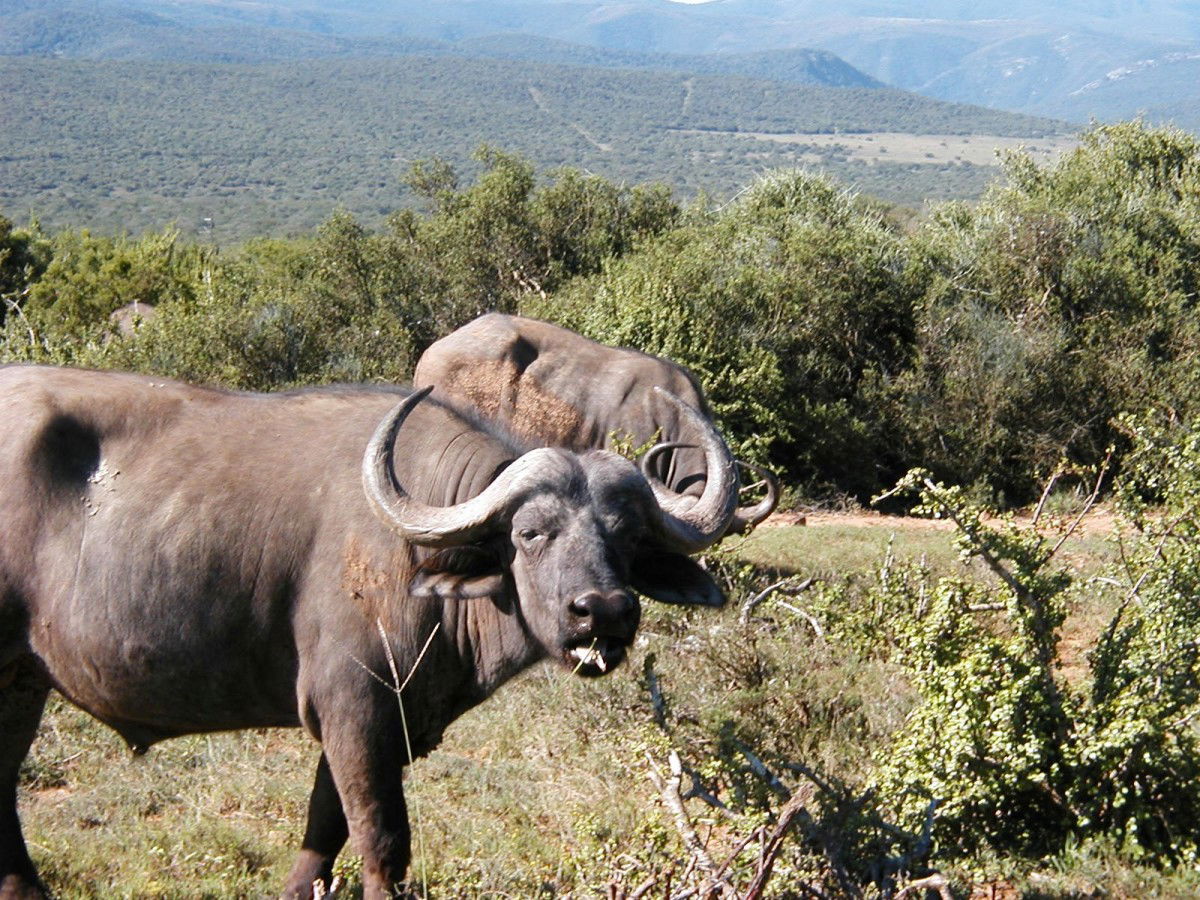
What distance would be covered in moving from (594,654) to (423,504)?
0.79 meters

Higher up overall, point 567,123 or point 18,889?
point 18,889

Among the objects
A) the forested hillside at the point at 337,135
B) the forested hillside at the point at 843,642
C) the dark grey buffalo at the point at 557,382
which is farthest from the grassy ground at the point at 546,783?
the forested hillside at the point at 337,135

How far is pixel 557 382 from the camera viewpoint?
33.1ft

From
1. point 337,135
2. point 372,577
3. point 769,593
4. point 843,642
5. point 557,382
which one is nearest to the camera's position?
point 372,577

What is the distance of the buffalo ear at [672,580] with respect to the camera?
486 centimetres

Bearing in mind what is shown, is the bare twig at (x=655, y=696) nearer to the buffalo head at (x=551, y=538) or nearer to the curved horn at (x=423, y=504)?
the buffalo head at (x=551, y=538)

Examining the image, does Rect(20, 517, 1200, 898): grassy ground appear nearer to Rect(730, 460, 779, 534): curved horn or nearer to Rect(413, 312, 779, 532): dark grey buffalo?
Rect(730, 460, 779, 534): curved horn

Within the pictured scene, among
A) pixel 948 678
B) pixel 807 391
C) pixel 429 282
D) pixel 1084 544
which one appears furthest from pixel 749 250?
pixel 948 678

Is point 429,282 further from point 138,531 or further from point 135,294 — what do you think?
point 138,531

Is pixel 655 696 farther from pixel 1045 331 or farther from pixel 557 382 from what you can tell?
pixel 1045 331

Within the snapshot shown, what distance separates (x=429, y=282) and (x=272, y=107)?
457 ft

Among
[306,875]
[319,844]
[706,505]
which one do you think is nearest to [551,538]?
[706,505]

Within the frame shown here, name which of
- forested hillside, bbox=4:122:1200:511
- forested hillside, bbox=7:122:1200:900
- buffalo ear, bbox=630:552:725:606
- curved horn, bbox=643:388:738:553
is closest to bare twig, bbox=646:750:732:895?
forested hillside, bbox=7:122:1200:900

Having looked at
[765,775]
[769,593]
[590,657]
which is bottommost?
[769,593]
